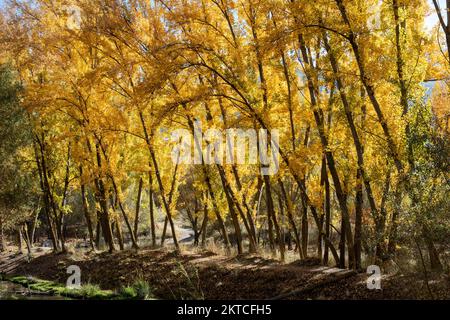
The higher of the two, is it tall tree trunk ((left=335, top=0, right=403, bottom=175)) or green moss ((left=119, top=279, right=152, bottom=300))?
tall tree trunk ((left=335, top=0, right=403, bottom=175))

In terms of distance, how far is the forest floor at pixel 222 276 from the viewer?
8.15 m

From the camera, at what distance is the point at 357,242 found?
10.2 meters

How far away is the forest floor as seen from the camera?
815 centimetres

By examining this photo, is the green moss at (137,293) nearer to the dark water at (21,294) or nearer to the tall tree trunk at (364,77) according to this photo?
the dark water at (21,294)

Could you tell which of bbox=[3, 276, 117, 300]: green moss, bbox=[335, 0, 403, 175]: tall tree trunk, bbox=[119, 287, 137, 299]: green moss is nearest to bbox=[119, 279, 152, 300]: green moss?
bbox=[119, 287, 137, 299]: green moss

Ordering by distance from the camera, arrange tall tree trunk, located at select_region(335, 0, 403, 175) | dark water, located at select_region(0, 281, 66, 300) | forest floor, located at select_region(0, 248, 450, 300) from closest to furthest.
A: 1. forest floor, located at select_region(0, 248, 450, 300)
2. tall tree trunk, located at select_region(335, 0, 403, 175)
3. dark water, located at select_region(0, 281, 66, 300)

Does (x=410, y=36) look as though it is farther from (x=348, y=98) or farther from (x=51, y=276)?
(x=51, y=276)
